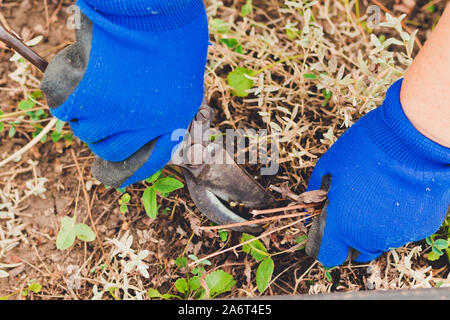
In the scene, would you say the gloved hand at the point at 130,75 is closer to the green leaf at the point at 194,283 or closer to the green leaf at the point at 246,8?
the green leaf at the point at 194,283

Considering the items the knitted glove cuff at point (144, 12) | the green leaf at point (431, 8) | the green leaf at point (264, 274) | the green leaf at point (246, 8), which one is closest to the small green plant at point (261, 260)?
the green leaf at point (264, 274)

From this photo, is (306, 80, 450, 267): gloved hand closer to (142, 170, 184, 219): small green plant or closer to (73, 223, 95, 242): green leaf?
(142, 170, 184, 219): small green plant

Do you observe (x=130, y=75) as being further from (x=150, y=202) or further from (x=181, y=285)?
(x=181, y=285)

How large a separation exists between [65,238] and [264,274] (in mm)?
596

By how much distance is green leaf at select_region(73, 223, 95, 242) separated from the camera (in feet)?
4.20

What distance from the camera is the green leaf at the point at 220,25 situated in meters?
1.43

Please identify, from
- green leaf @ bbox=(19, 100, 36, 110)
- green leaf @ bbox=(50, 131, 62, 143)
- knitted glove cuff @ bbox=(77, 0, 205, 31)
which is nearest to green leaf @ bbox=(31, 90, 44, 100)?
green leaf @ bbox=(19, 100, 36, 110)

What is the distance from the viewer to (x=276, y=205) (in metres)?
1.28

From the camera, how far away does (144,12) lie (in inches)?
33.0

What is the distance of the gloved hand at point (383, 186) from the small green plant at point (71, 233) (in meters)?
0.67
